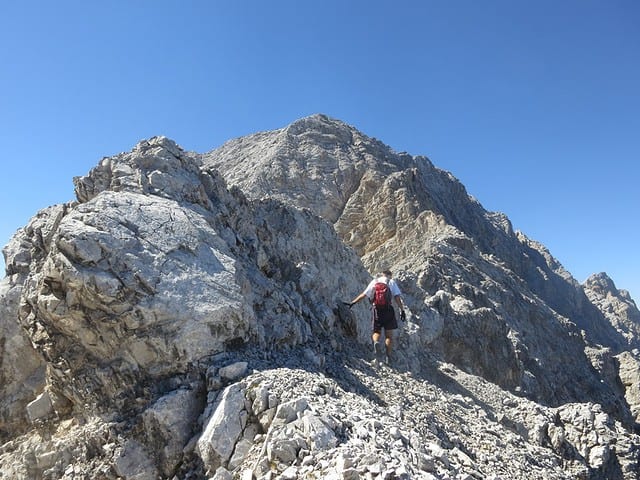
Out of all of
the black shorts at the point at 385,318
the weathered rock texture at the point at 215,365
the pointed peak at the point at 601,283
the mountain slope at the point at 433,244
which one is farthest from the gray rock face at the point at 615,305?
the black shorts at the point at 385,318

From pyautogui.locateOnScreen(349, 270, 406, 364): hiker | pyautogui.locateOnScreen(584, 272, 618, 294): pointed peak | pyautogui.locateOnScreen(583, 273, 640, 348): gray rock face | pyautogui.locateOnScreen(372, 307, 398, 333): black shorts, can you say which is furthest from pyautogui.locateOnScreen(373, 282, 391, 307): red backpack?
pyautogui.locateOnScreen(584, 272, 618, 294): pointed peak

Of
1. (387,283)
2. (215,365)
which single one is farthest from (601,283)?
(215,365)

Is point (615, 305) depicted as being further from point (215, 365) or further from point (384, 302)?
point (215, 365)

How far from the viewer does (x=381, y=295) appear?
38.4ft

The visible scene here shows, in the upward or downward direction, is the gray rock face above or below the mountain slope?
above

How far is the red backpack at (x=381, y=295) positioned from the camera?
1161 cm

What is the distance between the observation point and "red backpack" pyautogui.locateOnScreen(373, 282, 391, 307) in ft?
38.1

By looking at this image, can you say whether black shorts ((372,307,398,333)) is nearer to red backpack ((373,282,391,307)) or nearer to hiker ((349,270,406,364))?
hiker ((349,270,406,364))

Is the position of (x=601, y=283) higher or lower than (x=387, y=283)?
higher

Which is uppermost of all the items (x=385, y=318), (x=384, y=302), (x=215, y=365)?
(x=384, y=302)

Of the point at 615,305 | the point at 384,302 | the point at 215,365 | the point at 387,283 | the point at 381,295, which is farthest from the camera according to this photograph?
the point at 615,305

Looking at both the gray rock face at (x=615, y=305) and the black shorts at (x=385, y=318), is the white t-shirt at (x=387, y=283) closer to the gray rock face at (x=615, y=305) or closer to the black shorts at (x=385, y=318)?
the black shorts at (x=385, y=318)

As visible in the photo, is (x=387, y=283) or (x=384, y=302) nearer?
(x=384, y=302)

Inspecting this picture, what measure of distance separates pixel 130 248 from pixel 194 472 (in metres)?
4.23
